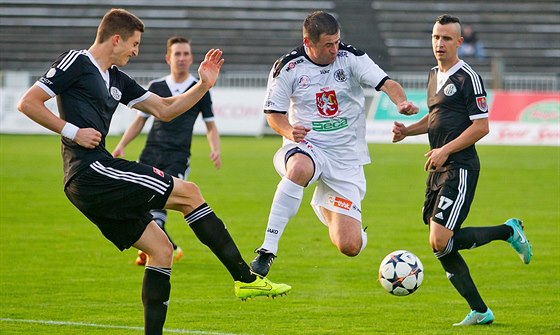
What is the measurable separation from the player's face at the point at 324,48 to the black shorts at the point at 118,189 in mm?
2030

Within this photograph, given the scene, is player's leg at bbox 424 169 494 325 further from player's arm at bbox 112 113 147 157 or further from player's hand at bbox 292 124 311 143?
player's arm at bbox 112 113 147 157

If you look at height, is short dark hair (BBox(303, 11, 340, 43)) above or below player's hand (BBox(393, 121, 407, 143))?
above

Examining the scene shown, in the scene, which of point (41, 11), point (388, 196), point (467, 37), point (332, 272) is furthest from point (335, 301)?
point (41, 11)

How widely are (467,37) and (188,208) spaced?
1130 inches

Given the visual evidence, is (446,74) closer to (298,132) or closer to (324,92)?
(324,92)

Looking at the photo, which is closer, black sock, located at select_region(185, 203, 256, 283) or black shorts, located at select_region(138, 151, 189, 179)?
black sock, located at select_region(185, 203, 256, 283)

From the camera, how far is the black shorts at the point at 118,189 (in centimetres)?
711

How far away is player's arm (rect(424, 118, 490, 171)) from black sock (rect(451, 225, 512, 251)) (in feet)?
2.37

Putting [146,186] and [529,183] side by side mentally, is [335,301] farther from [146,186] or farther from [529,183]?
[529,183]

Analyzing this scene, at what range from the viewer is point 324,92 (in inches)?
346

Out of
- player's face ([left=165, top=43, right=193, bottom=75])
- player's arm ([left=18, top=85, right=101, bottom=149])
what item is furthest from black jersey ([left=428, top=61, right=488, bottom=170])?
player's face ([left=165, top=43, right=193, bottom=75])

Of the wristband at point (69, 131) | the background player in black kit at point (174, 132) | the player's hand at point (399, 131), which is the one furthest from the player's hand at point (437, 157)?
the background player in black kit at point (174, 132)

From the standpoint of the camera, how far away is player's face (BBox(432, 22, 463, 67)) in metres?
8.92

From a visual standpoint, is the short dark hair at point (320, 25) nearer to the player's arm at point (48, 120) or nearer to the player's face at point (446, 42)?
the player's face at point (446, 42)
